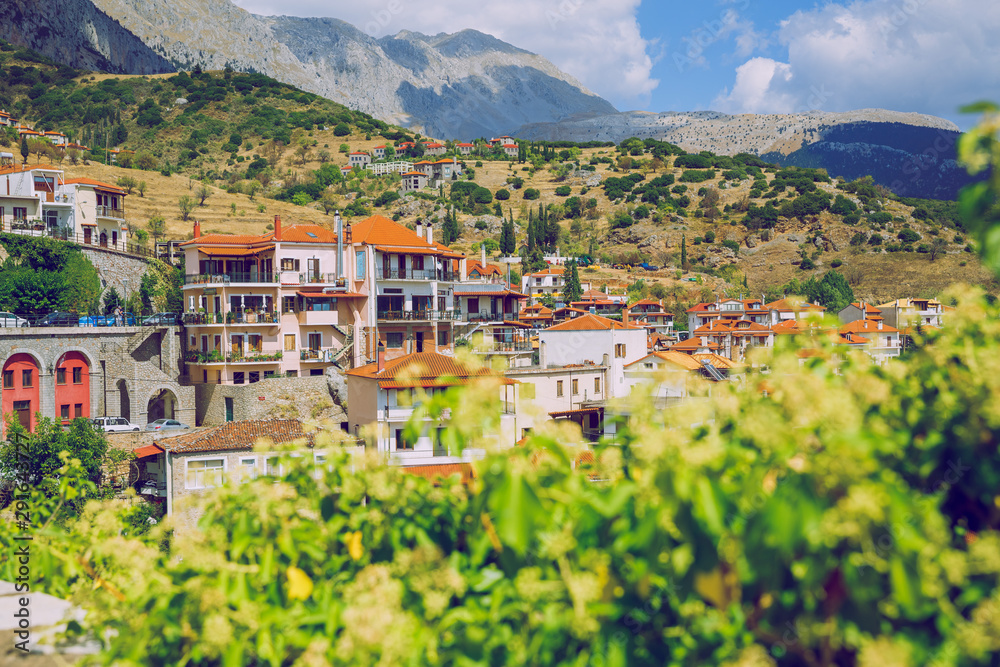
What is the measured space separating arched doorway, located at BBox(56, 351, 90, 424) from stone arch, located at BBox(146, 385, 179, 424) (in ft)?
9.32

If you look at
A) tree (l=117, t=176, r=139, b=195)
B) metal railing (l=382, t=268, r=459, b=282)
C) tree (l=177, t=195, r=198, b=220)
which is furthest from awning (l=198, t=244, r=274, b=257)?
tree (l=117, t=176, r=139, b=195)

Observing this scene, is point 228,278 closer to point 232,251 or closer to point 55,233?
point 232,251

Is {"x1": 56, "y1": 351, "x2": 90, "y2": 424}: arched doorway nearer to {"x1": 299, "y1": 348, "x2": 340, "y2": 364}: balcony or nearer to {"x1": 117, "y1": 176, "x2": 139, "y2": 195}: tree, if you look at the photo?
{"x1": 299, "y1": 348, "x2": 340, "y2": 364}: balcony

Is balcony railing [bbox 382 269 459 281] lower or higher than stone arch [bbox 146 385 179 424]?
higher

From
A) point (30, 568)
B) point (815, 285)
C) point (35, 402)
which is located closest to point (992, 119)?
point (30, 568)

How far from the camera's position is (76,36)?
5615 inches

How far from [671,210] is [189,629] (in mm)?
119738

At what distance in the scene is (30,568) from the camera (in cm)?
629

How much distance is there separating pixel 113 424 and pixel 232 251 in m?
10.9

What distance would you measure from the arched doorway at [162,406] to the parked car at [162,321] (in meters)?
3.39

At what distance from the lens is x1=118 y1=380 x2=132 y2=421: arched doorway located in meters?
35.8

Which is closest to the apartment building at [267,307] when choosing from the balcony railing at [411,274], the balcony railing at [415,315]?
the balcony railing at [415,315]

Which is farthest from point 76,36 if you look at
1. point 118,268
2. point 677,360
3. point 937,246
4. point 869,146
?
point 869,146

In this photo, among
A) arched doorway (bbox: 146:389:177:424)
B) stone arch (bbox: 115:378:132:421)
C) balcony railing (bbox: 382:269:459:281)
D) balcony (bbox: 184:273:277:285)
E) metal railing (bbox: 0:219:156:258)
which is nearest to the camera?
stone arch (bbox: 115:378:132:421)
